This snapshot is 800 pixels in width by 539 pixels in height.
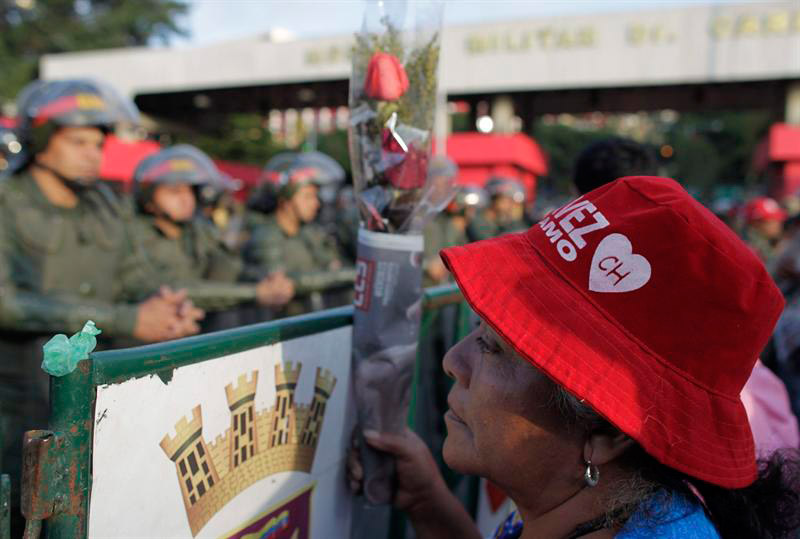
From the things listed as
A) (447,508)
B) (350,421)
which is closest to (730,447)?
(447,508)

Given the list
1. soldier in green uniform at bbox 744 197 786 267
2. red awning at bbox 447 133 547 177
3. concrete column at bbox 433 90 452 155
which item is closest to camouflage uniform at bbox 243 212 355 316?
concrete column at bbox 433 90 452 155

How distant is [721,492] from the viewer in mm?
1408

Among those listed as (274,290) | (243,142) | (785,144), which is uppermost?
(785,144)

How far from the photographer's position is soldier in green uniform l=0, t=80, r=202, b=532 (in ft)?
8.64

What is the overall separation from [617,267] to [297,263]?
518 cm

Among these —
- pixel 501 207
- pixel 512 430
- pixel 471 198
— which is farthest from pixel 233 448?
pixel 501 207

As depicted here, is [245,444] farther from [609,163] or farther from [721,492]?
[609,163]

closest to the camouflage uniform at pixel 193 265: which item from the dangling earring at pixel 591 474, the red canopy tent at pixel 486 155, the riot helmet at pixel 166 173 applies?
the riot helmet at pixel 166 173

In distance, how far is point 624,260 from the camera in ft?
3.93

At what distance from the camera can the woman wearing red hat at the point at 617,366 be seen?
3.84 feet

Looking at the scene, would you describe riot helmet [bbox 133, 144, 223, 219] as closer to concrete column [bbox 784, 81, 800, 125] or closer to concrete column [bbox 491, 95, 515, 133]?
concrete column [bbox 491, 95, 515, 133]

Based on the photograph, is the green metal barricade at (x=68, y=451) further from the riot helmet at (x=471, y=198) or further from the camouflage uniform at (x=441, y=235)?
the riot helmet at (x=471, y=198)

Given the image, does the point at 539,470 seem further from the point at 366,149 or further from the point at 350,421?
the point at 366,149

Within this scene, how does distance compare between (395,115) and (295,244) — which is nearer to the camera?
(395,115)
